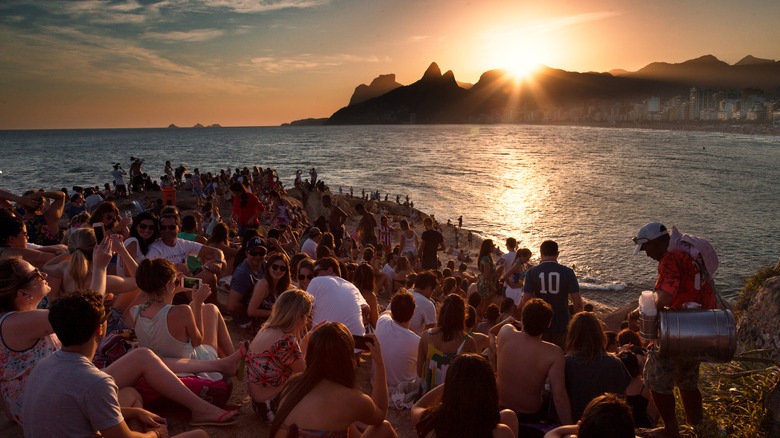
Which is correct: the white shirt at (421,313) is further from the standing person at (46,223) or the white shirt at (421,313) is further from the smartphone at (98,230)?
the standing person at (46,223)

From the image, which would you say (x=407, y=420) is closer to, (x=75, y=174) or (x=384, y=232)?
(x=384, y=232)

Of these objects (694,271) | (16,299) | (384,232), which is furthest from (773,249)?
(16,299)

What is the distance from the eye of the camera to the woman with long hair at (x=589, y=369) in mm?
3891

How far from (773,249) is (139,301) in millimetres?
34770

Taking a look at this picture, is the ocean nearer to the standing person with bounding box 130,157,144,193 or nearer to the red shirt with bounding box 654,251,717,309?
the red shirt with bounding box 654,251,717,309

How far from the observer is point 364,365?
605 centimetres

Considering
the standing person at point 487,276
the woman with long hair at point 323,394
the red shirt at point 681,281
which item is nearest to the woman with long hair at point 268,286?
the woman with long hair at point 323,394

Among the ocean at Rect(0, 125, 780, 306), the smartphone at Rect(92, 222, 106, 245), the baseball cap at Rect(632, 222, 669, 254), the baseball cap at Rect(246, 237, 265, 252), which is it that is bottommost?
the ocean at Rect(0, 125, 780, 306)

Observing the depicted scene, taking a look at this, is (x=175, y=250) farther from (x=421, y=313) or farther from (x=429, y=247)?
(x=429, y=247)

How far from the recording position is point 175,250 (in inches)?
247

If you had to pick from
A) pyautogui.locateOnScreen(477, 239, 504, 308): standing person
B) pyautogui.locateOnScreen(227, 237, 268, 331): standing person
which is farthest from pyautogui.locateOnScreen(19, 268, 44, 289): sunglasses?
pyautogui.locateOnScreen(477, 239, 504, 308): standing person

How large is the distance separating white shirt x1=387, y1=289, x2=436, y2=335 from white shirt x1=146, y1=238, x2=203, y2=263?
300 cm

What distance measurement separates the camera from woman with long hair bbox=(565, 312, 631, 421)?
3891mm

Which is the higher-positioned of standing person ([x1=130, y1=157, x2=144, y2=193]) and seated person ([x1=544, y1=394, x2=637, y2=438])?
standing person ([x1=130, y1=157, x2=144, y2=193])
